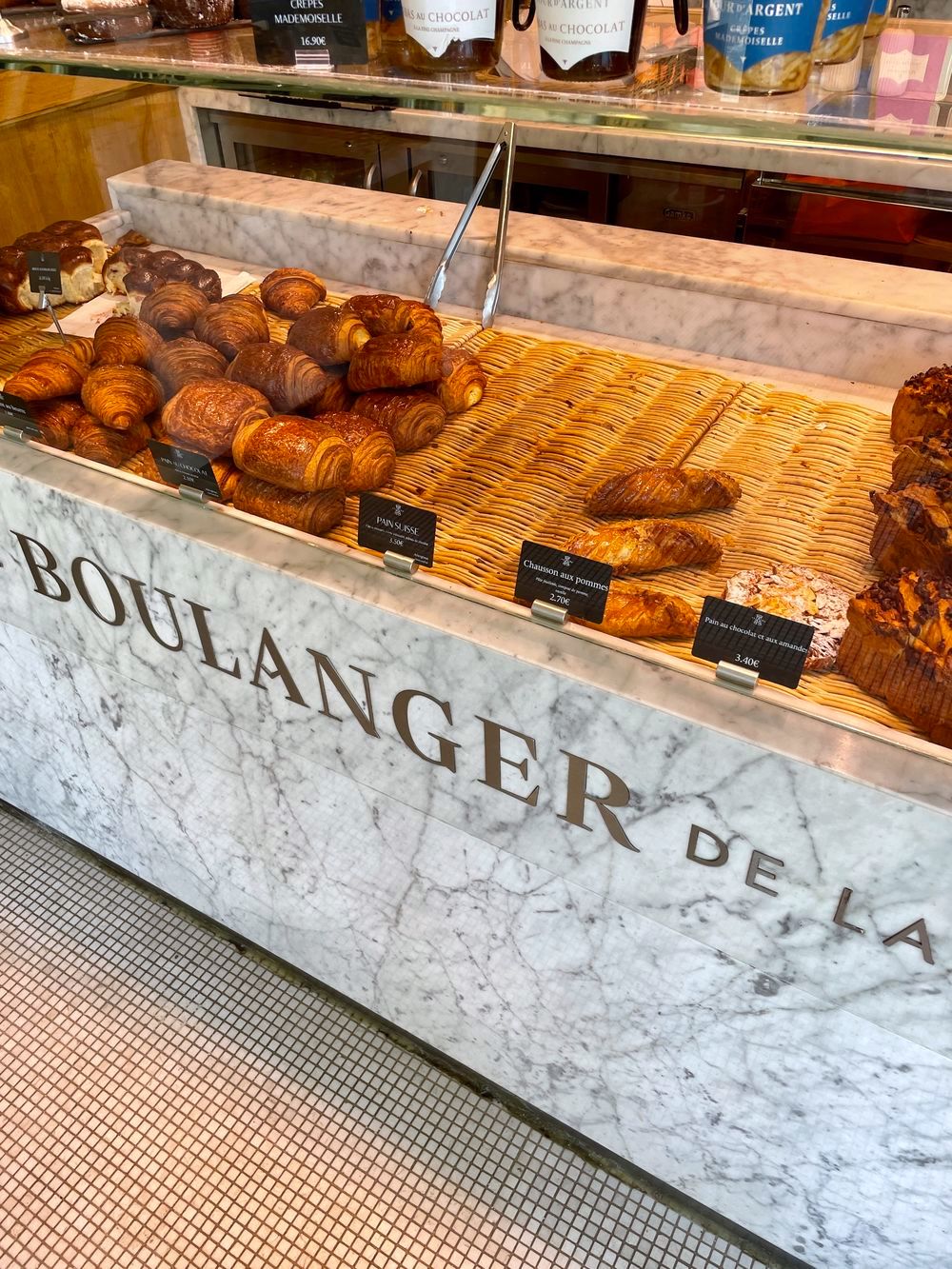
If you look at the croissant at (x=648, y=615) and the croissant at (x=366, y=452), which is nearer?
the croissant at (x=648, y=615)

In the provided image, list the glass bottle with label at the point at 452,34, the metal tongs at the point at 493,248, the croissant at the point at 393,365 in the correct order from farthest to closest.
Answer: the metal tongs at the point at 493,248, the croissant at the point at 393,365, the glass bottle with label at the point at 452,34

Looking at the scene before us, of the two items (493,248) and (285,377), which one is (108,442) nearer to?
(285,377)

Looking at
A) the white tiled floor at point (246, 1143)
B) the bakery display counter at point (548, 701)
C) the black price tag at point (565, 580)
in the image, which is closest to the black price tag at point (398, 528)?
the bakery display counter at point (548, 701)

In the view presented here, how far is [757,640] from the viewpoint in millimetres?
1013

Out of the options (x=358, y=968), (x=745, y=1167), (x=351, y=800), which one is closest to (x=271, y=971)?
(x=358, y=968)

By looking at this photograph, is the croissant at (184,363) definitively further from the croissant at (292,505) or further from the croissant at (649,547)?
the croissant at (649,547)

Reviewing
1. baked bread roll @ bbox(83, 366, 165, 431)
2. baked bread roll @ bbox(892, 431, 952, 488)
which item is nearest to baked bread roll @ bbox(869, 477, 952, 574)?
baked bread roll @ bbox(892, 431, 952, 488)

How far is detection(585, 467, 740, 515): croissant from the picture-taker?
1225 millimetres

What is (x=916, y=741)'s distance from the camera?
97 centimetres

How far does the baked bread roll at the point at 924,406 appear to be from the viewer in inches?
48.8

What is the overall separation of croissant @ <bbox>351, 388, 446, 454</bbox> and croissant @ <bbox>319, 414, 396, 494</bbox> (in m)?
0.03

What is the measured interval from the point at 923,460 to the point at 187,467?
99 cm

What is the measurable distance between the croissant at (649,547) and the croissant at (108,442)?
731 millimetres

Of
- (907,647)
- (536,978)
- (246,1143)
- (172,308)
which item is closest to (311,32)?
(172,308)
